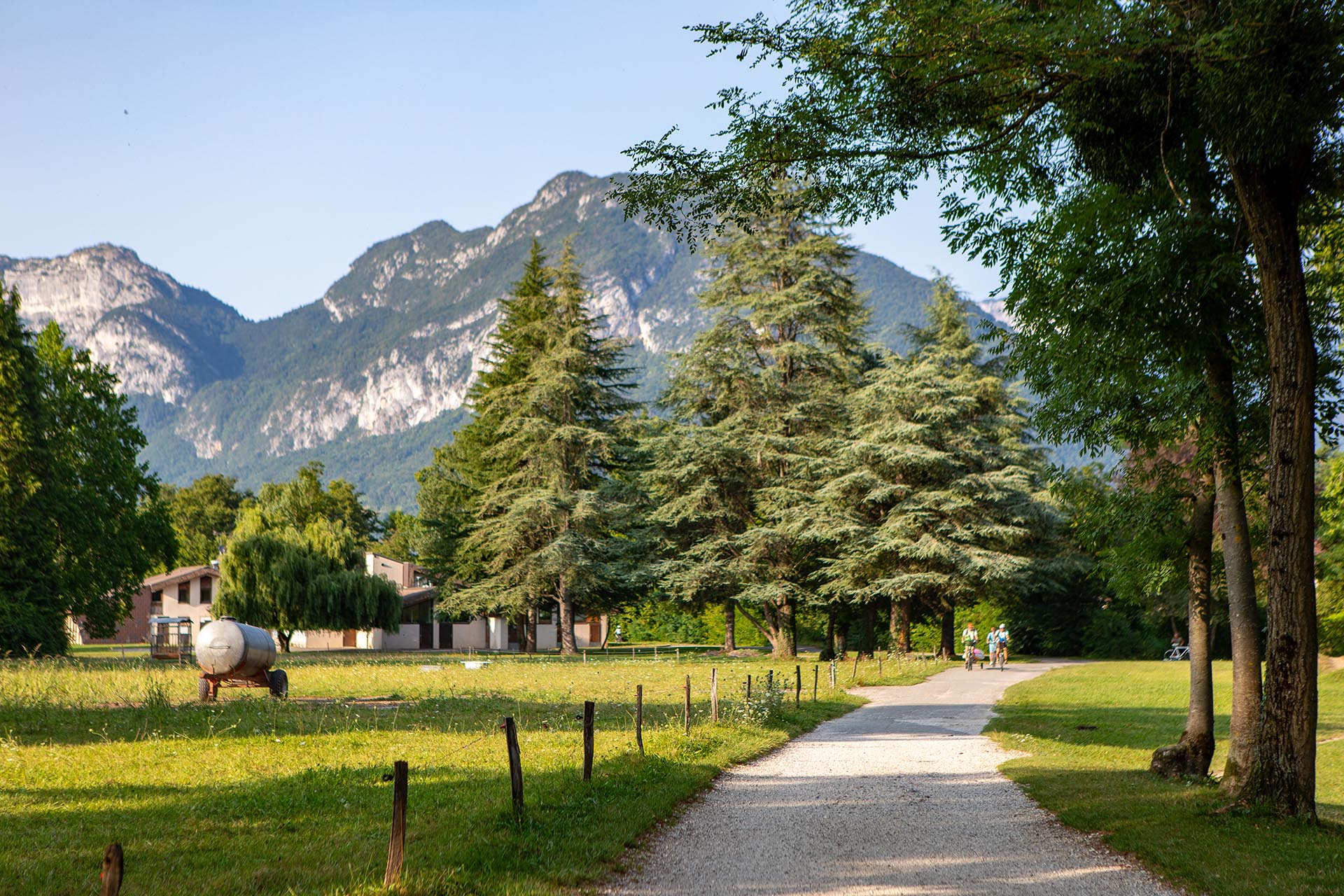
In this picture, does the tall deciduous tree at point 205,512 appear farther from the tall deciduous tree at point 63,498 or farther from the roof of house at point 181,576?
the tall deciduous tree at point 63,498

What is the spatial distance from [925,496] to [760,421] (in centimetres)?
747

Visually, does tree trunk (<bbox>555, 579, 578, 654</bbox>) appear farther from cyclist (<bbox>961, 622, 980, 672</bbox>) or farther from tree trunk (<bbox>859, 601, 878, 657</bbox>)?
cyclist (<bbox>961, 622, 980, 672</bbox>)

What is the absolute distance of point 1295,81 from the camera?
955cm

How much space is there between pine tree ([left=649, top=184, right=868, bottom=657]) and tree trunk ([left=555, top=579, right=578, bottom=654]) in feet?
17.4

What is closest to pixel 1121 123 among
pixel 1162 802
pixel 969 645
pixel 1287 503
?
pixel 1287 503

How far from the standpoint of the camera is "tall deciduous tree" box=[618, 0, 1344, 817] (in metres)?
9.45

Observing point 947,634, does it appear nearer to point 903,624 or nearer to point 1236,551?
point 903,624

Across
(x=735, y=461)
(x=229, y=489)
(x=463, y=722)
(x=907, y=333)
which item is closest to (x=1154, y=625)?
(x=907, y=333)

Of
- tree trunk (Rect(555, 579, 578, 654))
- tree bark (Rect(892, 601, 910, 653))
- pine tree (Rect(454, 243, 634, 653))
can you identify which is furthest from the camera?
tree trunk (Rect(555, 579, 578, 654))

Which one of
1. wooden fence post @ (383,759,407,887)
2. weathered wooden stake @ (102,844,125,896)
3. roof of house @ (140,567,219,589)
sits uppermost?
weathered wooden stake @ (102,844,125,896)

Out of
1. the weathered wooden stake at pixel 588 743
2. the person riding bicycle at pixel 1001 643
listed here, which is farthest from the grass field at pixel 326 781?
the person riding bicycle at pixel 1001 643

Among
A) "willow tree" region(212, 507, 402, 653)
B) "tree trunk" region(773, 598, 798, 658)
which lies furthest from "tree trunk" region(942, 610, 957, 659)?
"willow tree" region(212, 507, 402, 653)

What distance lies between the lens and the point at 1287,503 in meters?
10.2

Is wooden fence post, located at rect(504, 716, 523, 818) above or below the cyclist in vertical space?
above
